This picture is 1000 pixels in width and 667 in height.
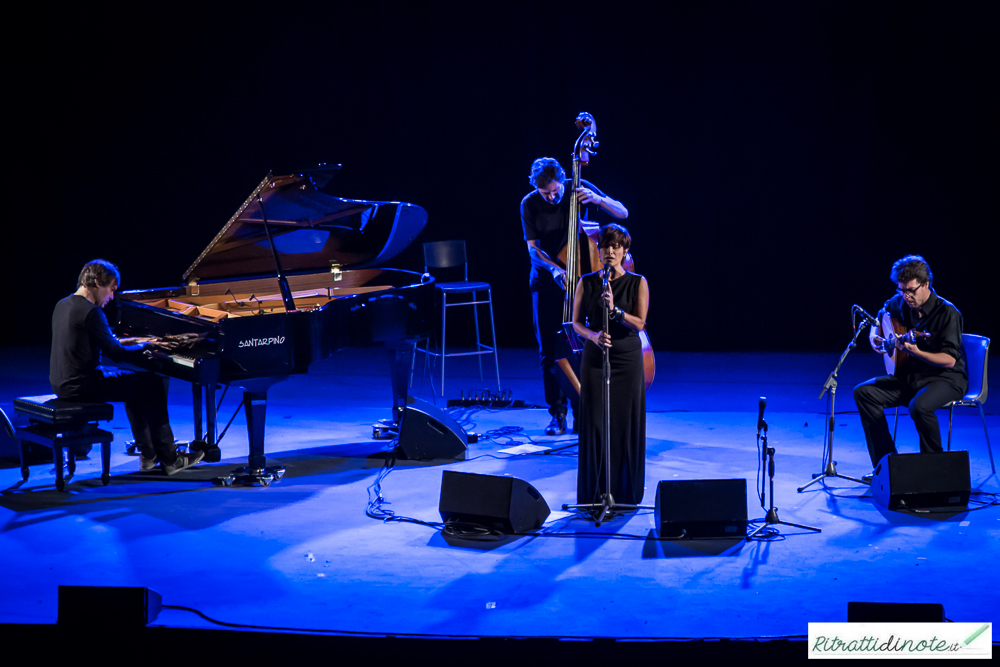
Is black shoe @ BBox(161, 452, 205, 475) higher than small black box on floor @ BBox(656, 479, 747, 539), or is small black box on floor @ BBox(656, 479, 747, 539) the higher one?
small black box on floor @ BBox(656, 479, 747, 539)

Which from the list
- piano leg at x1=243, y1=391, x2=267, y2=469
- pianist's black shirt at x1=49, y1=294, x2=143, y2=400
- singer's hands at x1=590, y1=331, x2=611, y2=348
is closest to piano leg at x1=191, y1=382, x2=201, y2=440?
pianist's black shirt at x1=49, y1=294, x2=143, y2=400

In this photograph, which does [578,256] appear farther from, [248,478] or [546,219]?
[248,478]

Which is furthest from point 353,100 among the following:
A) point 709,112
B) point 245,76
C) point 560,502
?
point 560,502

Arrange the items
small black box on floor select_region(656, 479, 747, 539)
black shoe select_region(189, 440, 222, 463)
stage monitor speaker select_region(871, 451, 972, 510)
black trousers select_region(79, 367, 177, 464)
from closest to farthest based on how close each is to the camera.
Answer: small black box on floor select_region(656, 479, 747, 539) < stage monitor speaker select_region(871, 451, 972, 510) < black trousers select_region(79, 367, 177, 464) < black shoe select_region(189, 440, 222, 463)

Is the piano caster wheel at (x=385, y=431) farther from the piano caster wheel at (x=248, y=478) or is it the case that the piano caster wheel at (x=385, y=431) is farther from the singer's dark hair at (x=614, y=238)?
the singer's dark hair at (x=614, y=238)

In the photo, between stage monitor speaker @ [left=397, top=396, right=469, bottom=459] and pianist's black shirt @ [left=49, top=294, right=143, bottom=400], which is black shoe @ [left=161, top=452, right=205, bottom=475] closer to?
pianist's black shirt @ [left=49, top=294, right=143, bottom=400]

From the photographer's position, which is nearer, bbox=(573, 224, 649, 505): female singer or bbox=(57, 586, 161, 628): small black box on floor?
bbox=(57, 586, 161, 628): small black box on floor

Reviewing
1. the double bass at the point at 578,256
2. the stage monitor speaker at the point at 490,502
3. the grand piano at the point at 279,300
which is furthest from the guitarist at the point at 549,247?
the stage monitor speaker at the point at 490,502

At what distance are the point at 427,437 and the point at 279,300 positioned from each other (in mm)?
1378

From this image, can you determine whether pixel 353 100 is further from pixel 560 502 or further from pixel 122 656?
pixel 122 656

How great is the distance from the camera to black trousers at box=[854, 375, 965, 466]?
4863mm

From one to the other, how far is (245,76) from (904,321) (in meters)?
7.06

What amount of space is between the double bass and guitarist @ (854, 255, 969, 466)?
122 cm

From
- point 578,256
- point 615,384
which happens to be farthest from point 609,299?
point 578,256
